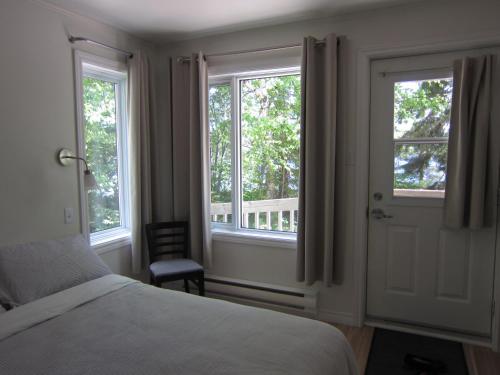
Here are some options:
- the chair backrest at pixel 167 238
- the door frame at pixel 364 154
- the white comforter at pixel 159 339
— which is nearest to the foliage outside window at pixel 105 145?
the chair backrest at pixel 167 238

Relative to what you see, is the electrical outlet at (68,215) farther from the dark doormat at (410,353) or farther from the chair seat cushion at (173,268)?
the dark doormat at (410,353)

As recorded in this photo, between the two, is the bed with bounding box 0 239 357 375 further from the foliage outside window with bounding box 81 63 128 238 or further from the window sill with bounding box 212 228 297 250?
the window sill with bounding box 212 228 297 250

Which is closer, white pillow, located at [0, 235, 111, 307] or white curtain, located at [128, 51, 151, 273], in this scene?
white pillow, located at [0, 235, 111, 307]

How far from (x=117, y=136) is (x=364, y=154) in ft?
6.92

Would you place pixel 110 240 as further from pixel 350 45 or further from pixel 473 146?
pixel 473 146

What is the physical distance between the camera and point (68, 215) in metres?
2.60

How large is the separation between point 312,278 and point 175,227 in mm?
1333

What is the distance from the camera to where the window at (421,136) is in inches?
103

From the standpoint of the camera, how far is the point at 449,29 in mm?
2463

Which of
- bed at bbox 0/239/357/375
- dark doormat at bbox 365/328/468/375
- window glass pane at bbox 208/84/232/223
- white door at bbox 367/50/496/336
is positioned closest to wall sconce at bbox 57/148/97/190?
bed at bbox 0/239/357/375

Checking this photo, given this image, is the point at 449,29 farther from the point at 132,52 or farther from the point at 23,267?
the point at 23,267

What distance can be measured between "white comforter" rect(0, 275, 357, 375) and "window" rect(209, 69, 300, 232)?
1485mm

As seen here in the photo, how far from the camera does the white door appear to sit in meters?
2.60

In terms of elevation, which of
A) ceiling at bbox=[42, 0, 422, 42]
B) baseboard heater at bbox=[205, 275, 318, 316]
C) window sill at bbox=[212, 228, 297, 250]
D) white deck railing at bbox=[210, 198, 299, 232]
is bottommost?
baseboard heater at bbox=[205, 275, 318, 316]
